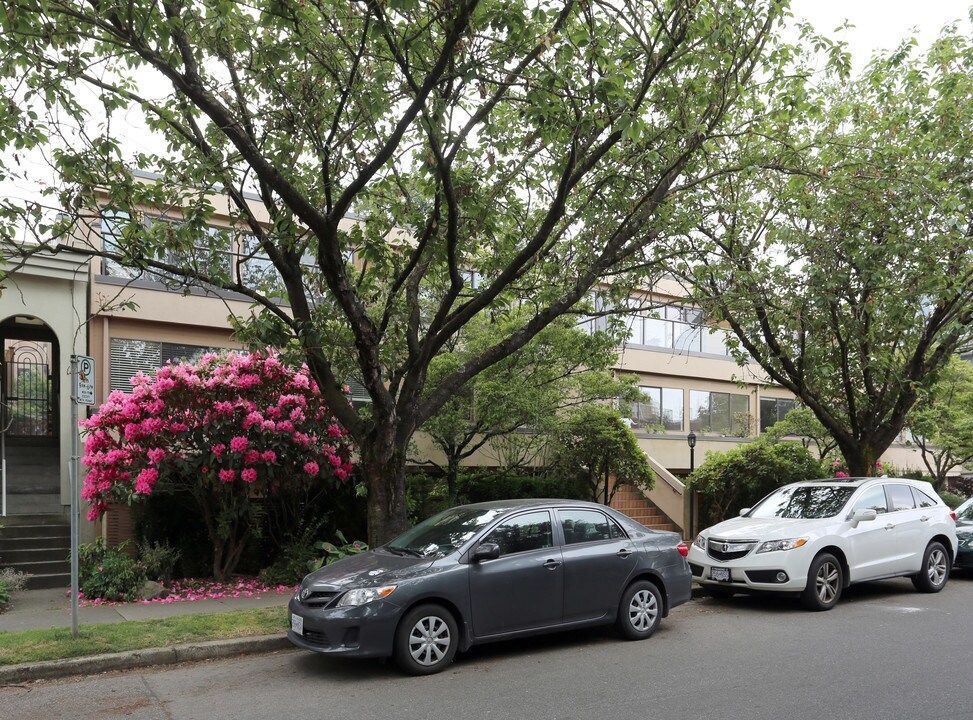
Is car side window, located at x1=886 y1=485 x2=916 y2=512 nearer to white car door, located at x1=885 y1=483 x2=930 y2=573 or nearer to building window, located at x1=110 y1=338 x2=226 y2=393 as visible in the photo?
white car door, located at x1=885 y1=483 x2=930 y2=573

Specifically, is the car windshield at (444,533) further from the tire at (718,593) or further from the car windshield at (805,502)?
the car windshield at (805,502)

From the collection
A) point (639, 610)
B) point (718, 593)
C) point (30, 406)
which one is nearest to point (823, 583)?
point (718, 593)

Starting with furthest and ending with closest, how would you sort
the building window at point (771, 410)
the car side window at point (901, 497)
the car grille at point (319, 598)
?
1. the building window at point (771, 410)
2. the car side window at point (901, 497)
3. the car grille at point (319, 598)

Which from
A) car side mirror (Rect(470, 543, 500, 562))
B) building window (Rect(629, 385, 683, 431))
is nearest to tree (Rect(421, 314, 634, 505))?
car side mirror (Rect(470, 543, 500, 562))

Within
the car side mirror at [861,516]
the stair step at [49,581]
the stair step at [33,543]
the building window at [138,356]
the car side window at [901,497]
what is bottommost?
the stair step at [49,581]

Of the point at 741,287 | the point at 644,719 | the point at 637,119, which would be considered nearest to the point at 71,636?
the point at 644,719

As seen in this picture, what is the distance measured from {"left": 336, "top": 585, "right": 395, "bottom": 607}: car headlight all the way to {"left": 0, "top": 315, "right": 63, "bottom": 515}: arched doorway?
977cm

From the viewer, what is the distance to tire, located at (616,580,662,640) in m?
8.48

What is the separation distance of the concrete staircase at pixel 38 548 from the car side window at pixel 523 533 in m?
7.45

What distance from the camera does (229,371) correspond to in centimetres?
1180

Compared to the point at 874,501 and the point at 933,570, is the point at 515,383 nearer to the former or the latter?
the point at 874,501

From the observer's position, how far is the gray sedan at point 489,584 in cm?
709

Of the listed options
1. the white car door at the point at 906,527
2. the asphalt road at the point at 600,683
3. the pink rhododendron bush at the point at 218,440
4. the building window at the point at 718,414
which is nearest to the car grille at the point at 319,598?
the asphalt road at the point at 600,683

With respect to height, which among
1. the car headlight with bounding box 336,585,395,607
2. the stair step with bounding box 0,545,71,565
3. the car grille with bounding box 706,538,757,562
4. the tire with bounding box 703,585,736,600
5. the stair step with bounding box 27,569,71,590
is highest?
the car headlight with bounding box 336,585,395,607
